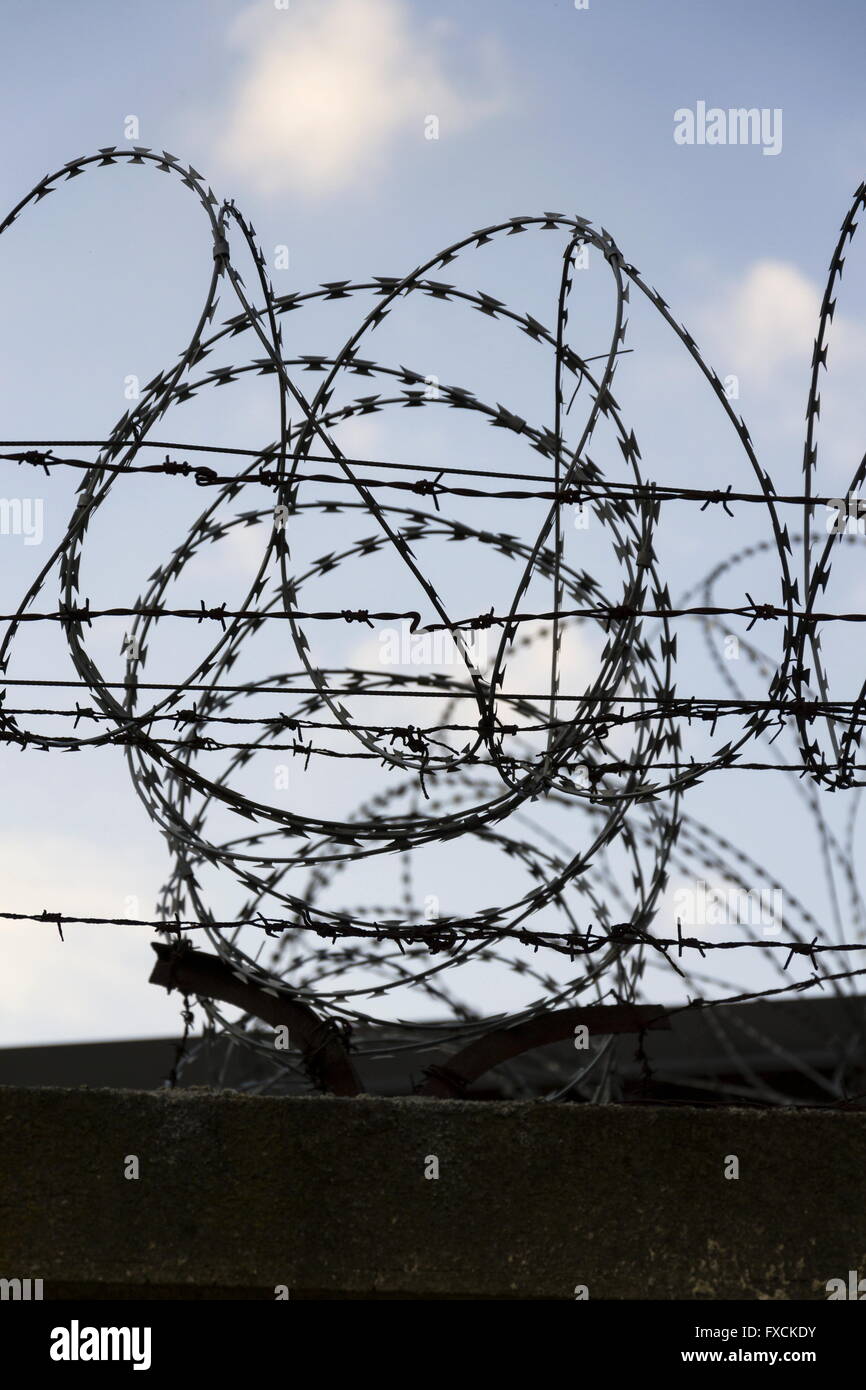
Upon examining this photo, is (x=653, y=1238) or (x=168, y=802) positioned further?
(x=168, y=802)

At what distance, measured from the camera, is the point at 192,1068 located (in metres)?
12.0

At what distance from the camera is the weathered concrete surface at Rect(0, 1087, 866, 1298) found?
3.80 m

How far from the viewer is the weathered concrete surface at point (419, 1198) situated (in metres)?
3.80

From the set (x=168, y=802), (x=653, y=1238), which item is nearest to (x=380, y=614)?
(x=168, y=802)

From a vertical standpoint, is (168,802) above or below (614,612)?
below

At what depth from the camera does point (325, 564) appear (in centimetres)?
582

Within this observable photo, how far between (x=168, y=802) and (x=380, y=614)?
1.31 metres

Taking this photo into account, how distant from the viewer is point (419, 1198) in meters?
3.86
